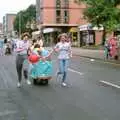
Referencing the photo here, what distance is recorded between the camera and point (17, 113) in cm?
1084

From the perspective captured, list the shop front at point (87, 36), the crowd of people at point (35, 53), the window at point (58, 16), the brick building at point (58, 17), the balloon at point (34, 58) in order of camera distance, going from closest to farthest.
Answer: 1. the crowd of people at point (35, 53)
2. the balloon at point (34, 58)
3. the shop front at point (87, 36)
4. the brick building at point (58, 17)
5. the window at point (58, 16)

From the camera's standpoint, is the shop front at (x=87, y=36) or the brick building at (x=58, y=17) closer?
the shop front at (x=87, y=36)

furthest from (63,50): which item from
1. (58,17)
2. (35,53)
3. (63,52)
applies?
(58,17)

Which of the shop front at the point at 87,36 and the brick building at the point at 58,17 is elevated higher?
the brick building at the point at 58,17

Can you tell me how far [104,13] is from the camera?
37125mm

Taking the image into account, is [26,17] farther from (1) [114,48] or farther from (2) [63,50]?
(2) [63,50]

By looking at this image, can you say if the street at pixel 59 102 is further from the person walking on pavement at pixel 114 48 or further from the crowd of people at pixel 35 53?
the person walking on pavement at pixel 114 48

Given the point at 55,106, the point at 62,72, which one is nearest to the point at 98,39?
the point at 62,72

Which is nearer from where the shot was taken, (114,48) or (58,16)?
(114,48)

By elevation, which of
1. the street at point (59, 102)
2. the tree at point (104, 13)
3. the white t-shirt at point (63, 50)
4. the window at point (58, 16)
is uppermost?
the window at point (58, 16)

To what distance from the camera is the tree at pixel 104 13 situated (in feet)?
120

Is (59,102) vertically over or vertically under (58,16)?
under

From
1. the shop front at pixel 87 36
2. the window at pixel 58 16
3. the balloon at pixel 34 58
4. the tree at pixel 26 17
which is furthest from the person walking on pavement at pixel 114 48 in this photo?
the tree at pixel 26 17

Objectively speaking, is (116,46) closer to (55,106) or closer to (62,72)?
(62,72)
